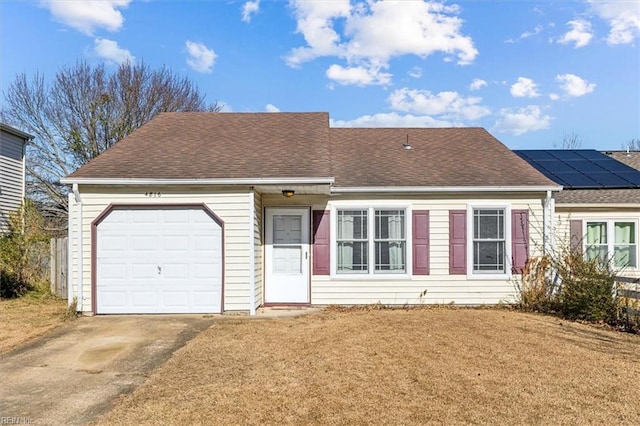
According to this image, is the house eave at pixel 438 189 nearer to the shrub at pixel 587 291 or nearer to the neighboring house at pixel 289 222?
the neighboring house at pixel 289 222

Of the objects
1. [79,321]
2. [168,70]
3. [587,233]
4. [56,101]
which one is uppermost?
[168,70]

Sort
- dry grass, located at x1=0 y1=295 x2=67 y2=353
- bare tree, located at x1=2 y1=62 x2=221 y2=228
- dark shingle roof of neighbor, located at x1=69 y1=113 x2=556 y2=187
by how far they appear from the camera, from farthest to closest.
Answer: bare tree, located at x1=2 y1=62 x2=221 y2=228
dark shingle roof of neighbor, located at x1=69 y1=113 x2=556 y2=187
dry grass, located at x1=0 y1=295 x2=67 y2=353

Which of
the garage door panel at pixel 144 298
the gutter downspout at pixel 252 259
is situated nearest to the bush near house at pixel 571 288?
the gutter downspout at pixel 252 259

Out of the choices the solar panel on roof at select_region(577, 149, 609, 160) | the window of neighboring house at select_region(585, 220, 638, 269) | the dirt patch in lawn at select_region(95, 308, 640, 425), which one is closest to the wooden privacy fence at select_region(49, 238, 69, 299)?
the dirt patch in lawn at select_region(95, 308, 640, 425)

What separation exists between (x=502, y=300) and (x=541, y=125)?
18010mm

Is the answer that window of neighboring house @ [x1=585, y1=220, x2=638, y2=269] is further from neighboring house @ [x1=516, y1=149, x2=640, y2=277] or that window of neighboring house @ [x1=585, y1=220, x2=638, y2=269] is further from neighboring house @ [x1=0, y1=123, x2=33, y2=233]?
neighboring house @ [x1=0, y1=123, x2=33, y2=233]

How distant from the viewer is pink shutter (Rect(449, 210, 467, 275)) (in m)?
9.79

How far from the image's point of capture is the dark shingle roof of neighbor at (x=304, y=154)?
9039 millimetres

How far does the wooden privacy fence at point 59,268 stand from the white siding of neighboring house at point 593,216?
1262cm

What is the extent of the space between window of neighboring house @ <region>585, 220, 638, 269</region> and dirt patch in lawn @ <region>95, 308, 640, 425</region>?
4.43m

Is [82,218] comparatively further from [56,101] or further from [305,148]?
[56,101]

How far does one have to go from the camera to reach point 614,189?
11930 millimetres

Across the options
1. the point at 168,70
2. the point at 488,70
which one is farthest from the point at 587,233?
the point at 168,70

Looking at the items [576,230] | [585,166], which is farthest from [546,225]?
[585,166]
